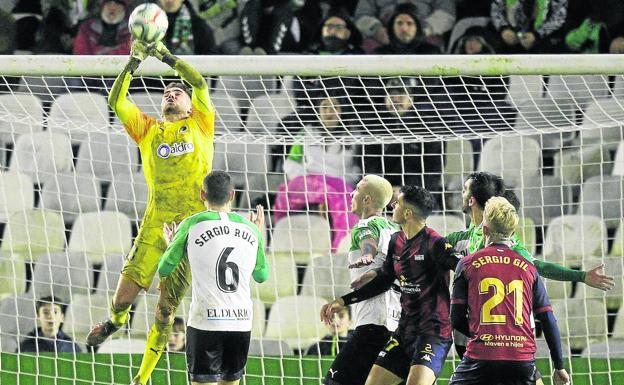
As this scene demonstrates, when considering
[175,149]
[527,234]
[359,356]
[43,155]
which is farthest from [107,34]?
[359,356]

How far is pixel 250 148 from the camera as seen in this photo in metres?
10.9

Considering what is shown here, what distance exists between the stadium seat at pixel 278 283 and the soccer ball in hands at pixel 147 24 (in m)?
3.23

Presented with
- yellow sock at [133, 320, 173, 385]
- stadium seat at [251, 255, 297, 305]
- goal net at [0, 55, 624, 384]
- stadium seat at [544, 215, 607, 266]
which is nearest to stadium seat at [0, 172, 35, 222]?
goal net at [0, 55, 624, 384]

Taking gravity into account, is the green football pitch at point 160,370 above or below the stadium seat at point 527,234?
below

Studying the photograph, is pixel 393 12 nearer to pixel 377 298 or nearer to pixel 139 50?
pixel 377 298

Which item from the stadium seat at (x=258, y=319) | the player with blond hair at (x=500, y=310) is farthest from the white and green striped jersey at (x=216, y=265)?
the stadium seat at (x=258, y=319)

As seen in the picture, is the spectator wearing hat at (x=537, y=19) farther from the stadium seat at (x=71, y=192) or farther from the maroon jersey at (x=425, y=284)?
the maroon jersey at (x=425, y=284)

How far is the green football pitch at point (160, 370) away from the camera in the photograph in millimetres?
9188

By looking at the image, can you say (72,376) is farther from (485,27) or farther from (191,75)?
(485,27)

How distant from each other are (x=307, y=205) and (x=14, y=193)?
2857 mm

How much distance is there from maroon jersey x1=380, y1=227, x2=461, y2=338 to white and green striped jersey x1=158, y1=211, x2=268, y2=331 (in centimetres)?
85

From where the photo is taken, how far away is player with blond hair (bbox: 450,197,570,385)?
6410mm

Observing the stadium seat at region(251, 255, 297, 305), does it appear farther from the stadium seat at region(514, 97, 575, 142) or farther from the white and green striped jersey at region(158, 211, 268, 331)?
the white and green striped jersey at region(158, 211, 268, 331)

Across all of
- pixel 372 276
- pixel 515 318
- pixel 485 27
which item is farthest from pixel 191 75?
pixel 485 27
